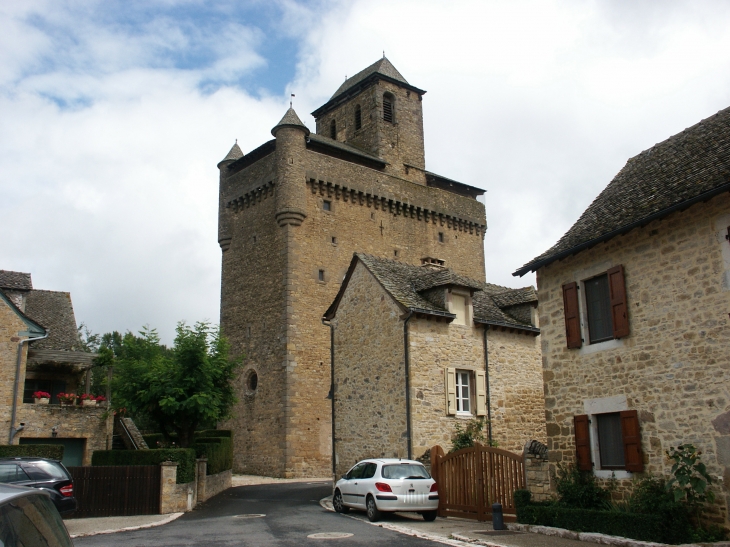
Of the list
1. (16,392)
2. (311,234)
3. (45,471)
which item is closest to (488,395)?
(45,471)

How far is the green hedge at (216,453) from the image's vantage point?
70.0 feet

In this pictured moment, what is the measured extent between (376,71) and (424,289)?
2184cm

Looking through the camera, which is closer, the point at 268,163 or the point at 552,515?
the point at 552,515

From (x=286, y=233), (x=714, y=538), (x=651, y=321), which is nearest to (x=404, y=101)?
(x=286, y=233)

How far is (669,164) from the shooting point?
46.6ft

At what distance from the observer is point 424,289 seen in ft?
67.8

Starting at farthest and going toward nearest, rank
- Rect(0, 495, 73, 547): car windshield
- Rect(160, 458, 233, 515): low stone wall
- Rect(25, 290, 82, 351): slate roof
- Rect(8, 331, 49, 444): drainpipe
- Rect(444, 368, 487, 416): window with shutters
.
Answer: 1. Rect(25, 290, 82, 351): slate roof
2. Rect(8, 331, 49, 444): drainpipe
3. Rect(444, 368, 487, 416): window with shutters
4. Rect(160, 458, 233, 515): low stone wall
5. Rect(0, 495, 73, 547): car windshield

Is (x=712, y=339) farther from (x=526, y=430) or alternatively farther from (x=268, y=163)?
(x=268, y=163)

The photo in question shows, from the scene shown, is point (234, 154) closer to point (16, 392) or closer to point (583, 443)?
point (16, 392)

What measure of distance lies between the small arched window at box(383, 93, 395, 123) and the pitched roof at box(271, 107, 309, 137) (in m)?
6.87

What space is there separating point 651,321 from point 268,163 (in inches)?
995

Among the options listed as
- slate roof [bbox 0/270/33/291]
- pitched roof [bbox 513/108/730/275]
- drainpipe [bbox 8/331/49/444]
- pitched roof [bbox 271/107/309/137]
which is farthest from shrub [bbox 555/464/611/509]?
pitched roof [bbox 271/107/309/137]

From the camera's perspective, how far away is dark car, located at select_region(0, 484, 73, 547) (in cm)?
290

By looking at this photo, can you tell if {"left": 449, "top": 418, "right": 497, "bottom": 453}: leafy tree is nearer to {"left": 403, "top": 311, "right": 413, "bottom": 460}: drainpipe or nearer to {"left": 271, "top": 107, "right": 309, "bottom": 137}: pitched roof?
{"left": 403, "top": 311, "right": 413, "bottom": 460}: drainpipe
